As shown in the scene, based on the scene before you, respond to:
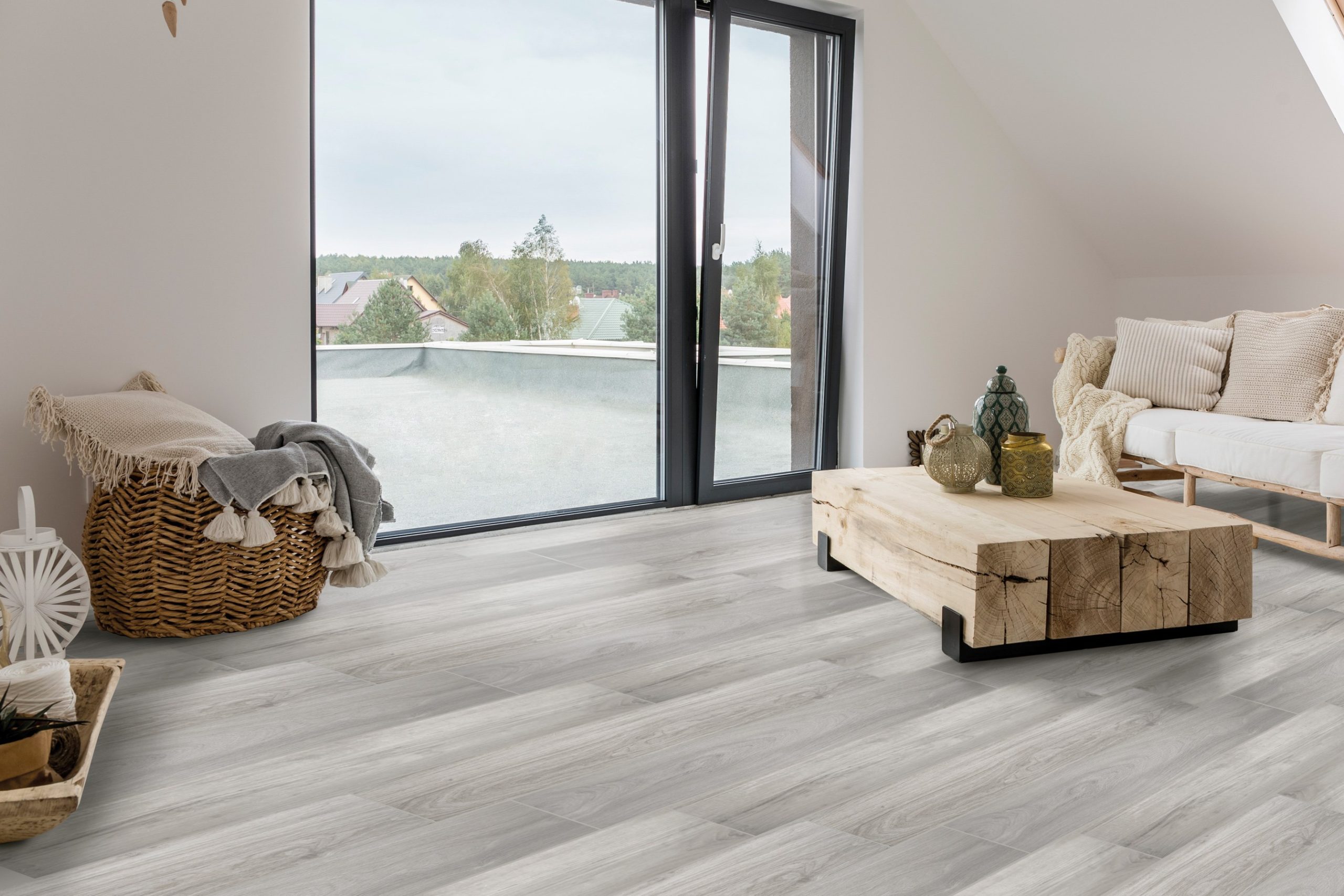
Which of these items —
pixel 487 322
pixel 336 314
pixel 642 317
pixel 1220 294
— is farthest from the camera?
pixel 1220 294

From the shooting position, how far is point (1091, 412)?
161 inches

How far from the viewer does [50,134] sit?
8.98 ft

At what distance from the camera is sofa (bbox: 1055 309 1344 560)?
10.1 feet

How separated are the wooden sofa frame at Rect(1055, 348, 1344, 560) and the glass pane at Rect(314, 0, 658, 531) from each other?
6.28ft

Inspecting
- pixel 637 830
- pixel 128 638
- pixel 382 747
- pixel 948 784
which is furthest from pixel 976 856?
pixel 128 638

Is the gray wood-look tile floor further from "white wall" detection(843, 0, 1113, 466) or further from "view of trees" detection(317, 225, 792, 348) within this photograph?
"white wall" detection(843, 0, 1113, 466)

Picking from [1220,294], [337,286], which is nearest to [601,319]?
[337,286]

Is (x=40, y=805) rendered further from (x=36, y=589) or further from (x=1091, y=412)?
(x=1091, y=412)

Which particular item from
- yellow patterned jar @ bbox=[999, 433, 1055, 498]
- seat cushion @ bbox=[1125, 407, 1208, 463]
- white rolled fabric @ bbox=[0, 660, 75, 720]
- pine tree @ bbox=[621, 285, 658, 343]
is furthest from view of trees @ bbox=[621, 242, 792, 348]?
white rolled fabric @ bbox=[0, 660, 75, 720]

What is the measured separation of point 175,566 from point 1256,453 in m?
3.20

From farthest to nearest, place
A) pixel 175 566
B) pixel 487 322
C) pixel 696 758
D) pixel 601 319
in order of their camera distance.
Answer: pixel 601 319, pixel 487 322, pixel 175 566, pixel 696 758

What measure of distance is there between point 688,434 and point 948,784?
2522mm

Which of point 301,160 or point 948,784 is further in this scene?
point 301,160

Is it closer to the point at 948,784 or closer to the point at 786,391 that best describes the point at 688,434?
the point at 786,391
